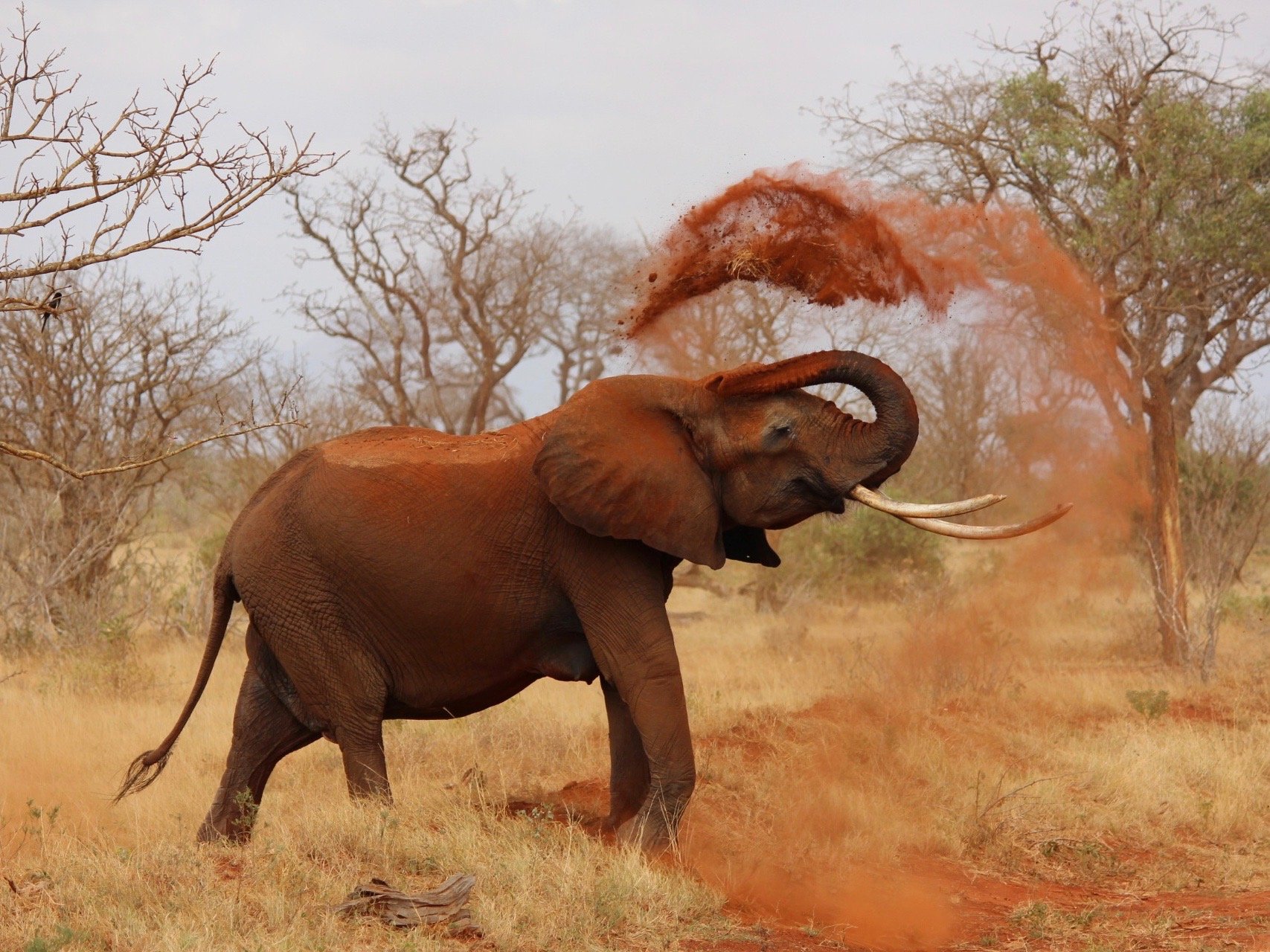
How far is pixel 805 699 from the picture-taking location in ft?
43.3

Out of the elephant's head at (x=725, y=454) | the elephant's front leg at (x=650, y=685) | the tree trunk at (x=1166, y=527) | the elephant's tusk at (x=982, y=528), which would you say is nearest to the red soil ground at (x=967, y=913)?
the elephant's front leg at (x=650, y=685)

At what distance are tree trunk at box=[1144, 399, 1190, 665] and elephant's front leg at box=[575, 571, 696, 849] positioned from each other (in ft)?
28.9

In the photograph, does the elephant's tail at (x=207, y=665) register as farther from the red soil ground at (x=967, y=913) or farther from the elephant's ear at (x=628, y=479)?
the elephant's ear at (x=628, y=479)

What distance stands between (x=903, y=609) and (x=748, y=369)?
1078 centimetres

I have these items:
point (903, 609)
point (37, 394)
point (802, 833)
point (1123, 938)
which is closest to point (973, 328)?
point (802, 833)

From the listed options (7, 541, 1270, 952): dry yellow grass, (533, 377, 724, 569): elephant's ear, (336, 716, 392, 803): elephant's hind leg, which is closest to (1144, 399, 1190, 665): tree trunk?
(7, 541, 1270, 952): dry yellow grass

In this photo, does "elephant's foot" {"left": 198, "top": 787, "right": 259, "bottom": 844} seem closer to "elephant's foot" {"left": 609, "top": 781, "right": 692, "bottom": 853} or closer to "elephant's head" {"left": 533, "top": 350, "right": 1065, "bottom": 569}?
"elephant's foot" {"left": 609, "top": 781, "right": 692, "bottom": 853}

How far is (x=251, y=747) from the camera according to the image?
28.9 feet

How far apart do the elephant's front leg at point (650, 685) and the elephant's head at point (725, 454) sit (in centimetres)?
37

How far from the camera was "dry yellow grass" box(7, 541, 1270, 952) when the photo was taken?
6.53 metres

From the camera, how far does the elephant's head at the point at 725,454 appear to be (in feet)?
25.5

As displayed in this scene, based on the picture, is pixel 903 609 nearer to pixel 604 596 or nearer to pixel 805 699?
pixel 805 699

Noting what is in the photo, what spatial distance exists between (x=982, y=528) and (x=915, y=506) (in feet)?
1.40

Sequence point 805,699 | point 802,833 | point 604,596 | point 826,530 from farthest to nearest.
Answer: point 826,530, point 805,699, point 802,833, point 604,596
